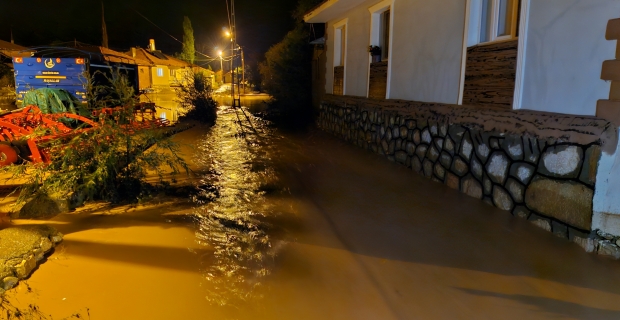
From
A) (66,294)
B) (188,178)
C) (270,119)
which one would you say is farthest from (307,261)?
(270,119)

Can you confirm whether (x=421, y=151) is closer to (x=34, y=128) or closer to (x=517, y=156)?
(x=517, y=156)

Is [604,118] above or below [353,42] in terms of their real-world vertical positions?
below

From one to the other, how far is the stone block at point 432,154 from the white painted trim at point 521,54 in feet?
6.66

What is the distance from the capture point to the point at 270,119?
20453 mm

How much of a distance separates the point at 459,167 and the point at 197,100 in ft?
48.2

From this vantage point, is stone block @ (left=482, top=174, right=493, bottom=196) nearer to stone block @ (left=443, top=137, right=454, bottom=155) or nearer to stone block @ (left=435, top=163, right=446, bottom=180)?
stone block @ (left=443, top=137, right=454, bottom=155)

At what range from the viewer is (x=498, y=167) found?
5.92 m

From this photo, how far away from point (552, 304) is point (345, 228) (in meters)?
2.51

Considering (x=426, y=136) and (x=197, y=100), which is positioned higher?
(x=197, y=100)

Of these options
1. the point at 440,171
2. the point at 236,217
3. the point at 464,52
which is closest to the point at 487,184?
the point at 440,171

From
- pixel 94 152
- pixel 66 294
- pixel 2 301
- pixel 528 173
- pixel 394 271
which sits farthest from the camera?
pixel 94 152

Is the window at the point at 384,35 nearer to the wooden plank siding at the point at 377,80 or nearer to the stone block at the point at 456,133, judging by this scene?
the wooden plank siding at the point at 377,80

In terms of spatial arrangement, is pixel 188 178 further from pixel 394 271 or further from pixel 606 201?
pixel 606 201

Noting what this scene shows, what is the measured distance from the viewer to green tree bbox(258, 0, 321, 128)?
74.6 feet
